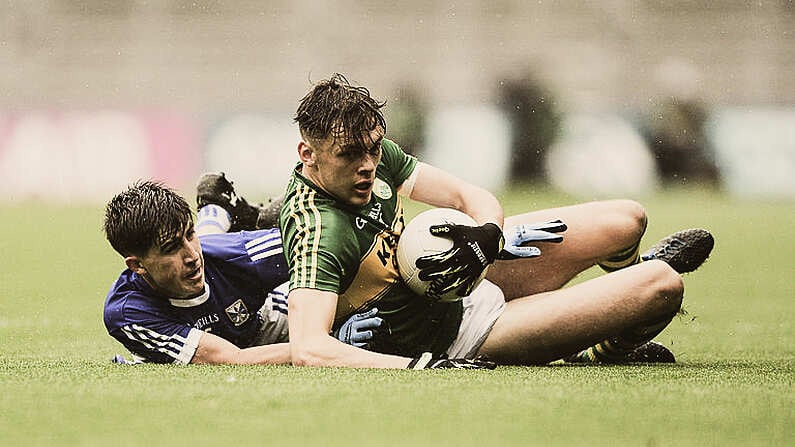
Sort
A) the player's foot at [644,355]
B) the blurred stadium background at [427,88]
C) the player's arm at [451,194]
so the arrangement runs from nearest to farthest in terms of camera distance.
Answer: the player's arm at [451,194], the player's foot at [644,355], the blurred stadium background at [427,88]

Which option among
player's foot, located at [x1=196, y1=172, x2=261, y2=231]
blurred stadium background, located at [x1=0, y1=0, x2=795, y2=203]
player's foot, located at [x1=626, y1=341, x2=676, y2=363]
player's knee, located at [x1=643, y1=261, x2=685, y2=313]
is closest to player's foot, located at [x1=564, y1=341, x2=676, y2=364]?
player's foot, located at [x1=626, y1=341, x2=676, y2=363]

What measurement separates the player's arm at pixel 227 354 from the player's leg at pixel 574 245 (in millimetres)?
1063

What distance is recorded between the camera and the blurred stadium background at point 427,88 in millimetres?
20016

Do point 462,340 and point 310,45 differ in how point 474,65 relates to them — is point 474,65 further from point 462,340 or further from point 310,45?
point 462,340

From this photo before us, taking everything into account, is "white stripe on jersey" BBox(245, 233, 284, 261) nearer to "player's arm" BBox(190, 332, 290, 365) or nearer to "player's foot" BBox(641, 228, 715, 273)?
"player's arm" BBox(190, 332, 290, 365)

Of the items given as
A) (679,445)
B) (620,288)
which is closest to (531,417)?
(679,445)

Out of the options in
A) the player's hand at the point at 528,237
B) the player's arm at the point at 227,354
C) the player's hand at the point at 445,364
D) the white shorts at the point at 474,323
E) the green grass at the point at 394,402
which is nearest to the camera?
the green grass at the point at 394,402

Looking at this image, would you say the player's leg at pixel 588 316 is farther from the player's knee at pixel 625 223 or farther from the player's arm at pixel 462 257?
the player's knee at pixel 625 223

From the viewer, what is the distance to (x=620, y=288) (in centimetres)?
479

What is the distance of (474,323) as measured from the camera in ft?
16.2

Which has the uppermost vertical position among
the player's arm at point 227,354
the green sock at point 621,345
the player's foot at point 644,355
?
the player's arm at point 227,354

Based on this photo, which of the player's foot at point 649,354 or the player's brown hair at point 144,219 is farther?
the player's foot at point 649,354

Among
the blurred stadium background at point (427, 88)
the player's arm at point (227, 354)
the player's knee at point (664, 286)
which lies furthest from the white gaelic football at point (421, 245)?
the blurred stadium background at point (427, 88)

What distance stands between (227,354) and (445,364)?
2.89 ft
